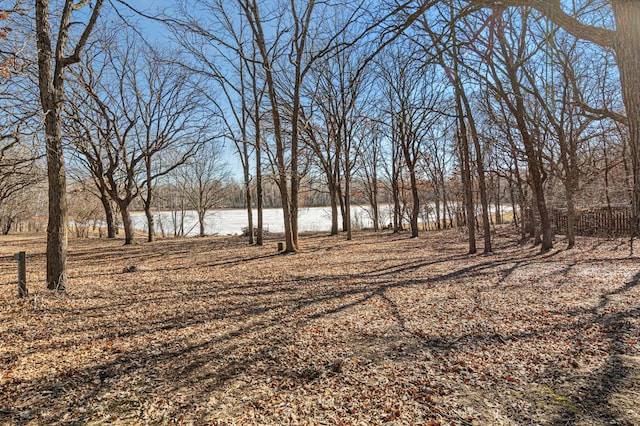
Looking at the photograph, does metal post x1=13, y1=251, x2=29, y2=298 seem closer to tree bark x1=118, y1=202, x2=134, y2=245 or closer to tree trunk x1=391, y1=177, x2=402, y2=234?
tree bark x1=118, y1=202, x2=134, y2=245

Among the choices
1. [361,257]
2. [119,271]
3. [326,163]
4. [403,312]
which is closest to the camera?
[403,312]

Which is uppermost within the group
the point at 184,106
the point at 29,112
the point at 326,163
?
the point at 184,106

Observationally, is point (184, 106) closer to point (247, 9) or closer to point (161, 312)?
point (247, 9)

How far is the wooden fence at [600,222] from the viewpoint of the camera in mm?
15672

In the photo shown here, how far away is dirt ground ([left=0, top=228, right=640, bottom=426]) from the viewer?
265 cm

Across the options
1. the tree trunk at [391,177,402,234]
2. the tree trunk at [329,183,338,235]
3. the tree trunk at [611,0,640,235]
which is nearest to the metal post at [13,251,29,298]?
the tree trunk at [611,0,640,235]

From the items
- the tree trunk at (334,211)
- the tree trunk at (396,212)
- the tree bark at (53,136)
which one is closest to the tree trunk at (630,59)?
the tree bark at (53,136)

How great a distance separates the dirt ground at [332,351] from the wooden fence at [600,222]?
11.3m

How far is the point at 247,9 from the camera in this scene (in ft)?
34.7

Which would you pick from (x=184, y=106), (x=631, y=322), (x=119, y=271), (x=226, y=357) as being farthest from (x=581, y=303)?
(x=184, y=106)

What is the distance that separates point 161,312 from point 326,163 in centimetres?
1689

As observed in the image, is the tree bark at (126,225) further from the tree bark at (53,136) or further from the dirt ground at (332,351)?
the tree bark at (53,136)

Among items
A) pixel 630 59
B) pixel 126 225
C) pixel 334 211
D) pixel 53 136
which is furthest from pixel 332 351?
pixel 334 211

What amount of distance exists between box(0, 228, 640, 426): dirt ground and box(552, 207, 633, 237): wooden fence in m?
11.3
